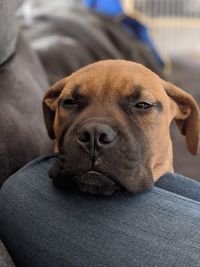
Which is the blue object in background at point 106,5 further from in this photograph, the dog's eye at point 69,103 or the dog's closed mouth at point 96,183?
the dog's closed mouth at point 96,183

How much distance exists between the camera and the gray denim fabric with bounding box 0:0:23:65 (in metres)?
1.52

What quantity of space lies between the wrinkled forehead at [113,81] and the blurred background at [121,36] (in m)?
0.66

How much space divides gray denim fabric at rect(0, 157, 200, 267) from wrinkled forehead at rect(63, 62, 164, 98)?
0.29 meters

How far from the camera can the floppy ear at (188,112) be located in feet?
5.06

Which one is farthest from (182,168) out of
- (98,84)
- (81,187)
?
(81,187)

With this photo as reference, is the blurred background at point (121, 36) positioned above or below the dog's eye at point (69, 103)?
below

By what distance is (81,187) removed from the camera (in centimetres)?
118

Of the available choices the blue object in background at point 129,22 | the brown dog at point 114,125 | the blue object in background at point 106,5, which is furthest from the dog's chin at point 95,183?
the blue object in background at point 106,5

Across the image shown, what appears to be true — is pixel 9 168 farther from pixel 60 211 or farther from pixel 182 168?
pixel 182 168

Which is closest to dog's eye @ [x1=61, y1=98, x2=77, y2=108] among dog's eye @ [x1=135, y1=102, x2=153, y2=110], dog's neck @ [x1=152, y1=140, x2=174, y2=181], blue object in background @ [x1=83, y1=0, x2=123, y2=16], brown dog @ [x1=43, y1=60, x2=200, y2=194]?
brown dog @ [x1=43, y1=60, x2=200, y2=194]

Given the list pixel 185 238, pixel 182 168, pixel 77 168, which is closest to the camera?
pixel 185 238

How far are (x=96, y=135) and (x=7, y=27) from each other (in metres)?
0.63

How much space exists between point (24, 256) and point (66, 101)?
475 mm

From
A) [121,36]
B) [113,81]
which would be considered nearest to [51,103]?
[113,81]
